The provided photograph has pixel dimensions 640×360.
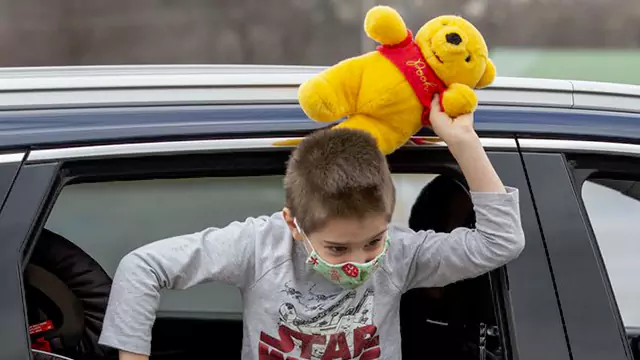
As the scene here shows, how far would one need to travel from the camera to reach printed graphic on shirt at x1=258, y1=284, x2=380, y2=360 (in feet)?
5.80

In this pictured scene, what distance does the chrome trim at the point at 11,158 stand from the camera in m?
1.59

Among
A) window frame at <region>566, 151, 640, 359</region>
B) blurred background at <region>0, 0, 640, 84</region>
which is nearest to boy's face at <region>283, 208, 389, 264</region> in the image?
window frame at <region>566, 151, 640, 359</region>

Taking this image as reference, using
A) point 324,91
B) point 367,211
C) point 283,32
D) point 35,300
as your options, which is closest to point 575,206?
point 367,211

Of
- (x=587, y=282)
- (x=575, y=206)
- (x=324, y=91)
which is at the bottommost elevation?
(x=587, y=282)

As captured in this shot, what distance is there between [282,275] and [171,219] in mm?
729

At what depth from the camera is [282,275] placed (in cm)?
178

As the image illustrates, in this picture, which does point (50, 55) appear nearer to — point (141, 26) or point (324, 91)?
point (141, 26)

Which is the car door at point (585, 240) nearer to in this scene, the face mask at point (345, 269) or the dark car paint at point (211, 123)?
the dark car paint at point (211, 123)

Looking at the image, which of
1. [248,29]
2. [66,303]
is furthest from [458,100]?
[248,29]

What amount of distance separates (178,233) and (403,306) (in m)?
0.68

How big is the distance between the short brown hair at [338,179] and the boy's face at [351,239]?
0.01 meters

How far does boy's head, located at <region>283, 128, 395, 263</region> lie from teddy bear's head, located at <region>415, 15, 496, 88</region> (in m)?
0.22

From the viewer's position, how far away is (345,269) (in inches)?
65.9

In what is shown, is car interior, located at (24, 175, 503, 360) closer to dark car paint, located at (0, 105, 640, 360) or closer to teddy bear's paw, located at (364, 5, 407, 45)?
dark car paint, located at (0, 105, 640, 360)
